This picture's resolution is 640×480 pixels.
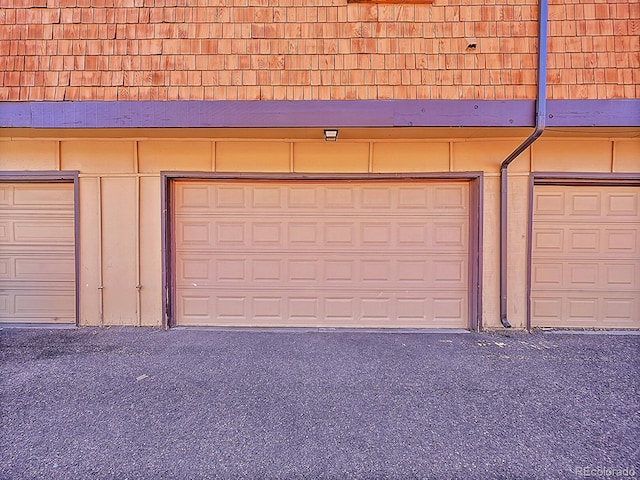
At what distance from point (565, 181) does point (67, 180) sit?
7.47 metres

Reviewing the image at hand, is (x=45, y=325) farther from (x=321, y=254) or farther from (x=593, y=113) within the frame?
(x=593, y=113)

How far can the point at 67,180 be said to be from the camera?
4977 millimetres

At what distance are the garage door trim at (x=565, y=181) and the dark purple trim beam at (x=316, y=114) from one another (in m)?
0.91

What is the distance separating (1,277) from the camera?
201 inches

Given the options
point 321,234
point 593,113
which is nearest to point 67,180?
point 321,234

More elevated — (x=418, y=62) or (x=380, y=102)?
(x=418, y=62)

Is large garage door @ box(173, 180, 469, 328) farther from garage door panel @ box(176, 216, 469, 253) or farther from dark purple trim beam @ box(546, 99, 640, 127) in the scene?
dark purple trim beam @ box(546, 99, 640, 127)

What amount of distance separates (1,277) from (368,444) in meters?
6.03

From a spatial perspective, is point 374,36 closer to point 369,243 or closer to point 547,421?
point 369,243

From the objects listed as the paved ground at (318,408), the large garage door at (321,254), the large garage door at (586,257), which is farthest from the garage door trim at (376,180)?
the large garage door at (586,257)

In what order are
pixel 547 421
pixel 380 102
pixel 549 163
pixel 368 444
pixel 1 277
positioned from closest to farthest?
pixel 368 444
pixel 547 421
pixel 380 102
pixel 549 163
pixel 1 277

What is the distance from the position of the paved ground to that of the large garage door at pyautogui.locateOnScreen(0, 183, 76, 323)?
28.0 inches

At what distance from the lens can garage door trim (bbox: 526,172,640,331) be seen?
4.74 meters

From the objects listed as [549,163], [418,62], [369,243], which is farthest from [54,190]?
[549,163]
